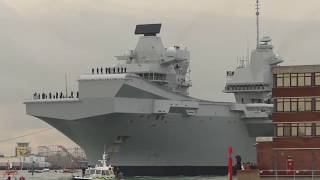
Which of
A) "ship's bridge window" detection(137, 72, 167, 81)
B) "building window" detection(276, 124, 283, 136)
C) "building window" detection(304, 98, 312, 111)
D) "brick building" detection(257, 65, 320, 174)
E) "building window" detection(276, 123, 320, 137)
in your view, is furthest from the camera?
"ship's bridge window" detection(137, 72, 167, 81)

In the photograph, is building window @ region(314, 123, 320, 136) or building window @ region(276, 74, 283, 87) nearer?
building window @ region(314, 123, 320, 136)

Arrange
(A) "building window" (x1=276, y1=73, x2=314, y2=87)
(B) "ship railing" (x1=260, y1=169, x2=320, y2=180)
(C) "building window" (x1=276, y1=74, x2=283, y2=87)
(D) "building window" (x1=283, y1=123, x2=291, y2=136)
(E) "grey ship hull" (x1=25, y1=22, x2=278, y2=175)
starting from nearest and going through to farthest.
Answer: (B) "ship railing" (x1=260, y1=169, x2=320, y2=180), (D) "building window" (x1=283, y1=123, x2=291, y2=136), (A) "building window" (x1=276, y1=73, x2=314, y2=87), (C) "building window" (x1=276, y1=74, x2=283, y2=87), (E) "grey ship hull" (x1=25, y1=22, x2=278, y2=175)

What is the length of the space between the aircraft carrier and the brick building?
3097cm

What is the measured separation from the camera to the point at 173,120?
10288 centimetres

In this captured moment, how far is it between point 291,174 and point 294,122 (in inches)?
197

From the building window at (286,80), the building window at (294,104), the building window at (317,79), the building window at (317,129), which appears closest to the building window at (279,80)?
the building window at (286,80)

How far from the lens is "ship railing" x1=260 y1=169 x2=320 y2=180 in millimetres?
61719

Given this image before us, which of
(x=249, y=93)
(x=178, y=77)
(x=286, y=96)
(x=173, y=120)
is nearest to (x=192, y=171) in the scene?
(x=173, y=120)

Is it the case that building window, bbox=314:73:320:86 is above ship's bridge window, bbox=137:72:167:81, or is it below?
below

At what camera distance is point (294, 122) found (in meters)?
66.5

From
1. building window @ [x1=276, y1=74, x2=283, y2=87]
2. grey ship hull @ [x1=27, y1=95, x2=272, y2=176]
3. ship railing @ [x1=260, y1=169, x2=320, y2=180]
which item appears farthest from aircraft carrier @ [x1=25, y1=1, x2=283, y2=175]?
ship railing @ [x1=260, y1=169, x2=320, y2=180]

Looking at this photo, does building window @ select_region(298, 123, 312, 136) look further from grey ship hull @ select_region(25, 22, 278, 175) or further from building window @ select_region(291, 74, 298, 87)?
grey ship hull @ select_region(25, 22, 278, 175)

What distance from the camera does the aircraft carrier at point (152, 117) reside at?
9638 cm

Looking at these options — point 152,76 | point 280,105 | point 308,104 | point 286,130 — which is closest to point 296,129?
point 286,130
